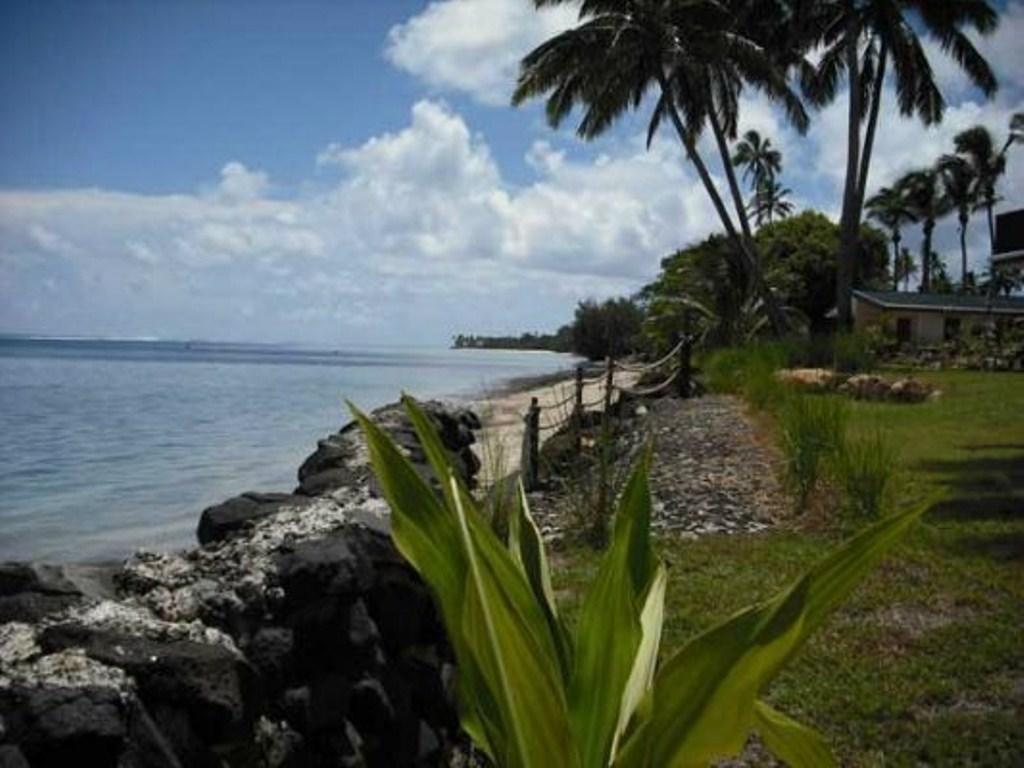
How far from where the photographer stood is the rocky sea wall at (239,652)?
185cm

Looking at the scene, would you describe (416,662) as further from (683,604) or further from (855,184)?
(855,184)

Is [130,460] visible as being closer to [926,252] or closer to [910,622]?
[910,622]

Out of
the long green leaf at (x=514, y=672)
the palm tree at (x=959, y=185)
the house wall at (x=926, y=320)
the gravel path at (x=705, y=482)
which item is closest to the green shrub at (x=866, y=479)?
the gravel path at (x=705, y=482)

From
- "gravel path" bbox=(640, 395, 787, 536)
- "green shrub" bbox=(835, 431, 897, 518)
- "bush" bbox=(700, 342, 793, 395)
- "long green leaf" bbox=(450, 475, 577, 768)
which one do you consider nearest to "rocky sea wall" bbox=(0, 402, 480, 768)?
"long green leaf" bbox=(450, 475, 577, 768)

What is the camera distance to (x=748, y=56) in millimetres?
24438

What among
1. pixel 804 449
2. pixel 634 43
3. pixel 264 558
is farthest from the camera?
pixel 634 43

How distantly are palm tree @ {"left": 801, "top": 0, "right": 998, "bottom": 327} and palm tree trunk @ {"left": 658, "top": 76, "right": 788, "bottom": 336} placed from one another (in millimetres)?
2410

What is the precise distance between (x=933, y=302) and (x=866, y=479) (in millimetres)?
38759

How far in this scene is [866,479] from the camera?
22.4ft

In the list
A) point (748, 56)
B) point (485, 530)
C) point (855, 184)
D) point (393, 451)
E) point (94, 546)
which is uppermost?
point (748, 56)

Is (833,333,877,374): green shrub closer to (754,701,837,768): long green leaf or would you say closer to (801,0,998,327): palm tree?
(801,0,998,327): palm tree

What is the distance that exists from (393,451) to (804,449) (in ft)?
20.4

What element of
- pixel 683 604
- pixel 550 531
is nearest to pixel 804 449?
pixel 550 531

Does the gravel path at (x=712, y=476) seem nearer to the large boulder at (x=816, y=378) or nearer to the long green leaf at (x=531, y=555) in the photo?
the large boulder at (x=816, y=378)
